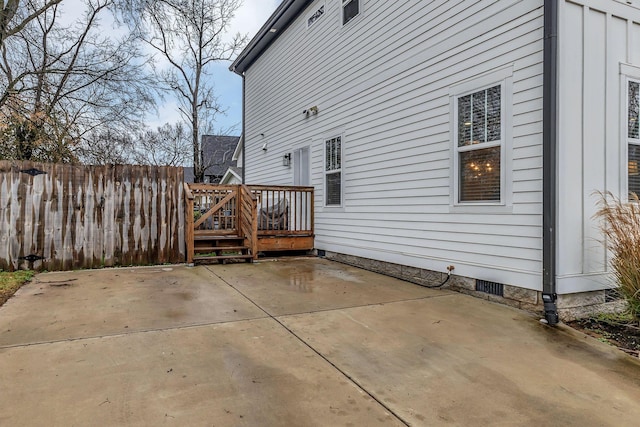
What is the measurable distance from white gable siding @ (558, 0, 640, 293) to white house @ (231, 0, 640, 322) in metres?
0.02

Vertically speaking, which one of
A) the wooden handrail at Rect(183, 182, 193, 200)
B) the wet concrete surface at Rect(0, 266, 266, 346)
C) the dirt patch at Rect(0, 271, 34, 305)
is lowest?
the wet concrete surface at Rect(0, 266, 266, 346)

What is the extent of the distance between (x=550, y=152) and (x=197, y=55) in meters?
16.9

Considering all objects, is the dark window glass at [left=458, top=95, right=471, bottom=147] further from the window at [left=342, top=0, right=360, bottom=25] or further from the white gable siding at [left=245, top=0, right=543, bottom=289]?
the window at [left=342, top=0, right=360, bottom=25]

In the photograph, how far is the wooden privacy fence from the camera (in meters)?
5.95

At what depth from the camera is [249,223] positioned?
7.45 metres

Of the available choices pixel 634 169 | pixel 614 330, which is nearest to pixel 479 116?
pixel 634 169

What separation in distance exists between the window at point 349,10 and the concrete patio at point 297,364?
17.1ft

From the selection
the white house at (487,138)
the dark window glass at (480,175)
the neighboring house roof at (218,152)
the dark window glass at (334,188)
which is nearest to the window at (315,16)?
the white house at (487,138)

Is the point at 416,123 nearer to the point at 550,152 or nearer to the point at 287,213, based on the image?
the point at 550,152

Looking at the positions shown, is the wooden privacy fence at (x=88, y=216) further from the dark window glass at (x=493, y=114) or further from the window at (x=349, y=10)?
the dark window glass at (x=493, y=114)

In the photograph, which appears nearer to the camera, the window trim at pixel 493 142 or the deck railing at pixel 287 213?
the window trim at pixel 493 142

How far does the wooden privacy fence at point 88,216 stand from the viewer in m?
5.95

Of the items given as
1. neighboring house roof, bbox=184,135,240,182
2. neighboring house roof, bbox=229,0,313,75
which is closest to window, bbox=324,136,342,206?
neighboring house roof, bbox=229,0,313,75

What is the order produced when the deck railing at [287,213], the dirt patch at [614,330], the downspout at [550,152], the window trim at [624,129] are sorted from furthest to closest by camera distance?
the deck railing at [287,213]
the window trim at [624,129]
the downspout at [550,152]
the dirt patch at [614,330]
